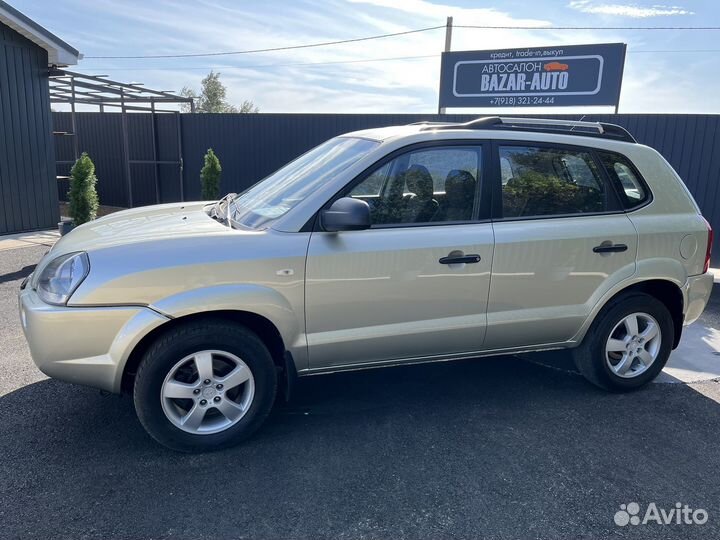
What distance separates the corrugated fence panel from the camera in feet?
32.2

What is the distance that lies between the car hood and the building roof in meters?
7.39

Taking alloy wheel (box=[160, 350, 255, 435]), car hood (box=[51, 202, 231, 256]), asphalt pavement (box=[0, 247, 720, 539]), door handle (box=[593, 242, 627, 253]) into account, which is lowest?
asphalt pavement (box=[0, 247, 720, 539])

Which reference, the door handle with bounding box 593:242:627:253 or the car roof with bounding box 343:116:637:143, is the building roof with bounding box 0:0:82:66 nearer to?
the car roof with bounding box 343:116:637:143

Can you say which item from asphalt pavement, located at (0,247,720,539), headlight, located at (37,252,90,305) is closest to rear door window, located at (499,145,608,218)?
asphalt pavement, located at (0,247,720,539)

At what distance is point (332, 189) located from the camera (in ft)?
11.2

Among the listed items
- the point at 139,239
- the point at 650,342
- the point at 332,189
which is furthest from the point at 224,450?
the point at 650,342

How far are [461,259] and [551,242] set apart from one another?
68 cm

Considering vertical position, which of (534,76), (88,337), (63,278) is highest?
(534,76)

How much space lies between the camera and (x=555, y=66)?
11547 millimetres

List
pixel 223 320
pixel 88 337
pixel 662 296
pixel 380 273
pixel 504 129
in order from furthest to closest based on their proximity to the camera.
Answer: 1. pixel 662 296
2. pixel 504 129
3. pixel 380 273
4. pixel 223 320
5. pixel 88 337

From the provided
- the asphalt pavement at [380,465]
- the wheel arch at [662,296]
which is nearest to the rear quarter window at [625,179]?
the wheel arch at [662,296]

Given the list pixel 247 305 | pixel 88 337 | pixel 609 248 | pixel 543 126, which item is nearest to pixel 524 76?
pixel 543 126

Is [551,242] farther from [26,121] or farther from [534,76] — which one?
[26,121]

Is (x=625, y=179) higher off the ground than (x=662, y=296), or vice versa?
(x=625, y=179)
